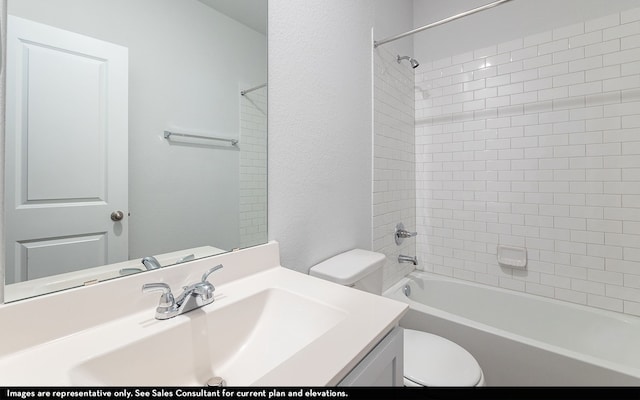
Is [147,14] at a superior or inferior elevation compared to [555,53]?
inferior

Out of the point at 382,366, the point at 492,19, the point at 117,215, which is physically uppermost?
the point at 492,19

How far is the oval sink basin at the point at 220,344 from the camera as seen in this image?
589 millimetres

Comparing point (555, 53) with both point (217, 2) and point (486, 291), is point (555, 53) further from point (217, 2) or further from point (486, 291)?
point (217, 2)

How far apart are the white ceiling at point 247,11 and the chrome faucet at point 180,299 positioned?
912 mm

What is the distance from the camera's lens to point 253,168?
41.9 inches

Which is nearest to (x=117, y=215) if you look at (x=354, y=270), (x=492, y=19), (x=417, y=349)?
(x=354, y=270)

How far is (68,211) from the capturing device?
672 mm

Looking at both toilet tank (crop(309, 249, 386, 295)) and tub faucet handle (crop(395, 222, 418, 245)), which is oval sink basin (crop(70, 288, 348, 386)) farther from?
tub faucet handle (crop(395, 222, 418, 245))

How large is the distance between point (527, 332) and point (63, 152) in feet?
7.84

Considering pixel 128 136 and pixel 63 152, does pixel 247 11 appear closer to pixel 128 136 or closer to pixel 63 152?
pixel 128 136

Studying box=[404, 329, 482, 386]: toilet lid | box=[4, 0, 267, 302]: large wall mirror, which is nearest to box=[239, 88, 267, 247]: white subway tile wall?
box=[4, 0, 267, 302]: large wall mirror

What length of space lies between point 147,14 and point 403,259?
185 cm

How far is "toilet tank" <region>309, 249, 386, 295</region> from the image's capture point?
3.97ft
